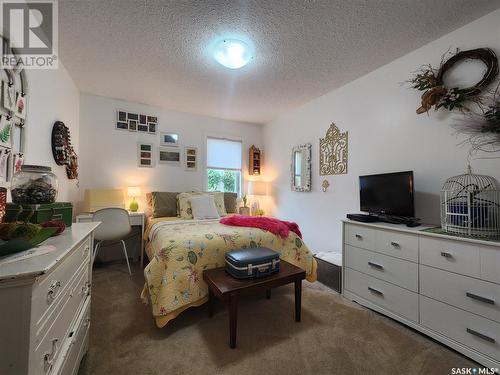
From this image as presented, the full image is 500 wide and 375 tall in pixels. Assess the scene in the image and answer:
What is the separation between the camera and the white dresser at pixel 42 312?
0.64 m

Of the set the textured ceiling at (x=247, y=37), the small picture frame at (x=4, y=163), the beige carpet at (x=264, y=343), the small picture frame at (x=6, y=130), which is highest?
the textured ceiling at (x=247, y=37)

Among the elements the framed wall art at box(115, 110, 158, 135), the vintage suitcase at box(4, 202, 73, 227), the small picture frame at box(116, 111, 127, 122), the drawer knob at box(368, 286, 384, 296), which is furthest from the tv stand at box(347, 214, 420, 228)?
the small picture frame at box(116, 111, 127, 122)

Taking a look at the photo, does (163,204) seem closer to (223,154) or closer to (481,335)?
(223,154)

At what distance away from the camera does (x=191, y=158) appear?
3930 millimetres

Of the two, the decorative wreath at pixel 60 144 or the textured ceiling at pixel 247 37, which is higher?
the textured ceiling at pixel 247 37

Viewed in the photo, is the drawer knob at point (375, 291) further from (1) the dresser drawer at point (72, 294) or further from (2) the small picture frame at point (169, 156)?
(2) the small picture frame at point (169, 156)

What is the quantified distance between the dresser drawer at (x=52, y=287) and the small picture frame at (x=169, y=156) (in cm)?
275

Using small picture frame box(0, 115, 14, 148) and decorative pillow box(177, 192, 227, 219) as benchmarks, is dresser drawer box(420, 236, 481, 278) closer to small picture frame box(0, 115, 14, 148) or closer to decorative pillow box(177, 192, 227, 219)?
decorative pillow box(177, 192, 227, 219)

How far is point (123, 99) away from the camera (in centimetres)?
340

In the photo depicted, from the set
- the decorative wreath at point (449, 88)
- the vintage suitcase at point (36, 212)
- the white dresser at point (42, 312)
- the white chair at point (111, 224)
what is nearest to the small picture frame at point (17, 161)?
the vintage suitcase at point (36, 212)

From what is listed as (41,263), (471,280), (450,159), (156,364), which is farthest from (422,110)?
(156,364)

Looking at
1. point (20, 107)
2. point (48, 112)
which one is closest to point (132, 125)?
point (48, 112)

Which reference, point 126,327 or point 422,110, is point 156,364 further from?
point 422,110

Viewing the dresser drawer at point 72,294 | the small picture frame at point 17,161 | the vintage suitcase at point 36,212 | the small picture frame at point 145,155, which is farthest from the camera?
the small picture frame at point 145,155
